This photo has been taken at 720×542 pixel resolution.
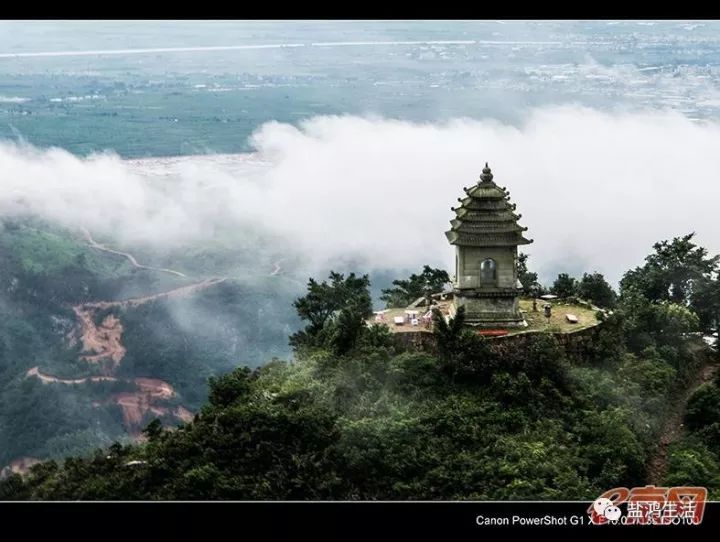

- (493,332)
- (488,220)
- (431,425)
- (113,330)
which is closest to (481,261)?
(488,220)

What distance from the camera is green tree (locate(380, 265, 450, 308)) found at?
671 inches

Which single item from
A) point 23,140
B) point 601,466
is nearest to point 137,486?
point 601,466

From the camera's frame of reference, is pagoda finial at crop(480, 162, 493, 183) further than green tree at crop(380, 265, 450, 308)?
No

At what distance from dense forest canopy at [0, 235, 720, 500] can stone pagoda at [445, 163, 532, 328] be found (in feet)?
2.44

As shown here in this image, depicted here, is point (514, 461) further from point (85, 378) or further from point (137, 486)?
point (85, 378)

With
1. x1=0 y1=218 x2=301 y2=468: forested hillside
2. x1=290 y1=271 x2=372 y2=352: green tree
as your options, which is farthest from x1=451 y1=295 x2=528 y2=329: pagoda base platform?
x1=0 y1=218 x2=301 y2=468: forested hillside

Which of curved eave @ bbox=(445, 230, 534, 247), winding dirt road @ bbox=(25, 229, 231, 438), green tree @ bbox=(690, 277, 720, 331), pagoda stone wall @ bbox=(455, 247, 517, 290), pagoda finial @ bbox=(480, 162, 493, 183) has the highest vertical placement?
pagoda finial @ bbox=(480, 162, 493, 183)

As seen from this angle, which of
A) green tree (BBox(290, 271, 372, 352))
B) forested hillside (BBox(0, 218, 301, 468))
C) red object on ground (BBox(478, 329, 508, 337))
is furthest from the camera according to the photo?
forested hillside (BBox(0, 218, 301, 468))

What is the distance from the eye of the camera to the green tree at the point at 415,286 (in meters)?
17.0

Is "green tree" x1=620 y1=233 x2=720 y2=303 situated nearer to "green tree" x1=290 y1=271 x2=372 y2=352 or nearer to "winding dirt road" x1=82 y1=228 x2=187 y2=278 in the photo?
"green tree" x1=290 y1=271 x2=372 y2=352

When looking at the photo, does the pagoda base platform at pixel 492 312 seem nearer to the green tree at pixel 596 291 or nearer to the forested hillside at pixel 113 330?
the green tree at pixel 596 291

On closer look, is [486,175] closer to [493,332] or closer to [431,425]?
[493,332]

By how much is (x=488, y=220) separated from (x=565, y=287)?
2.56 m

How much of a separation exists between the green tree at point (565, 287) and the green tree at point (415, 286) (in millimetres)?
1737
